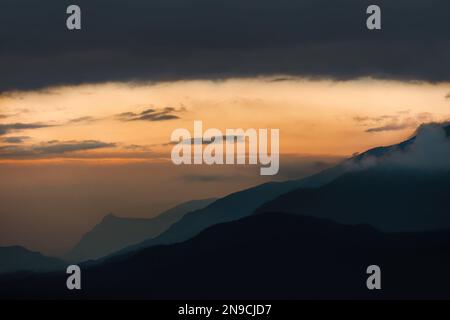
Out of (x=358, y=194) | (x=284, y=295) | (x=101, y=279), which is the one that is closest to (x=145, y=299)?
(x=101, y=279)

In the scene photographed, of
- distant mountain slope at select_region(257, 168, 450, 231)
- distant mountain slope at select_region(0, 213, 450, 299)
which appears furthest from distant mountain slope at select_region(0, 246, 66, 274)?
distant mountain slope at select_region(257, 168, 450, 231)

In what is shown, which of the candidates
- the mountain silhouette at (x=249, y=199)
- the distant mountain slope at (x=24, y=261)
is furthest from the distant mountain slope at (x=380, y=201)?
the distant mountain slope at (x=24, y=261)

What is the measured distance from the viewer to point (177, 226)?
64.9 ft

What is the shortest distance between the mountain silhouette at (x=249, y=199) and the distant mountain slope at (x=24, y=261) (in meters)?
0.99

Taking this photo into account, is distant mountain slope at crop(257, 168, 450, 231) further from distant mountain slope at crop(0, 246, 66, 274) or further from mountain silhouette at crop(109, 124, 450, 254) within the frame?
distant mountain slope at crop(0, 246, 66, 274)

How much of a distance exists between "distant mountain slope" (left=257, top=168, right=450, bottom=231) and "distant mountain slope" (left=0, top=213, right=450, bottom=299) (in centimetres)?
14

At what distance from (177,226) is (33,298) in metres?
2.29

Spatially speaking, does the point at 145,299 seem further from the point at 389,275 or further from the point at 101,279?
the point at 389,275

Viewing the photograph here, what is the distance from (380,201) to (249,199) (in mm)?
1818

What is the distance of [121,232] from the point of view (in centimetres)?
1967

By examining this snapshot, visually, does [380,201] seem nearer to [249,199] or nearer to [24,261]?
[249,199]

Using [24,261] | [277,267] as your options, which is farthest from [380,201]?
[24,261]

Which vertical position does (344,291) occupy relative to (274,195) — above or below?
below

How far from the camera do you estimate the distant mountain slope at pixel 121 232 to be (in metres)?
19.6
